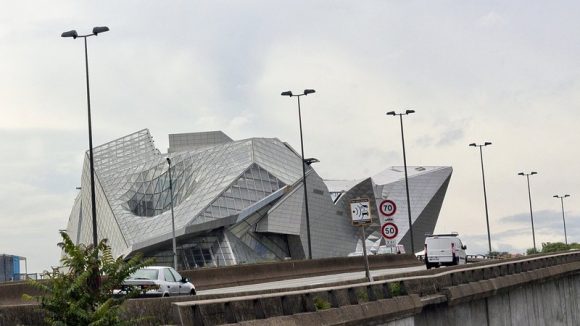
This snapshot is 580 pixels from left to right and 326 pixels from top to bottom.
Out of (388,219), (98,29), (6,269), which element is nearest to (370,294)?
(388,219)

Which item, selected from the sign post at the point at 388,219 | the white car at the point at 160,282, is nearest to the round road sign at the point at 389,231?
the sign post at the point at 388,219

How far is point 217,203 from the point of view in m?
103

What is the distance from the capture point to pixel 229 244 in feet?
340

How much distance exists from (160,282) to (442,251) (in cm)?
2690

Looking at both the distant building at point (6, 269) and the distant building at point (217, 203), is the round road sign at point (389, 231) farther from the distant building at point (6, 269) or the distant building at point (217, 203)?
the distant building at point (217, 203)

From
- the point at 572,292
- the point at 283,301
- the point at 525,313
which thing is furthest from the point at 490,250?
the point at 283,301

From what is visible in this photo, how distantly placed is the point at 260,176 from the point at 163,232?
53.1ft


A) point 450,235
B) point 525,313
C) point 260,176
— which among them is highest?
point 260,176

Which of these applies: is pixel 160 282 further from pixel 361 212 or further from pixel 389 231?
pixel 361 212

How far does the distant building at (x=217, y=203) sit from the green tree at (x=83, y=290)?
83.4 m

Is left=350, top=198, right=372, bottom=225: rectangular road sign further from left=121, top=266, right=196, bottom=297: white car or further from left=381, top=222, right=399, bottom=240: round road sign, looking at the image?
left=121, top=266, right=196, bottom=297: white car

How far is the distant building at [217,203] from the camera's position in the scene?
10181cm

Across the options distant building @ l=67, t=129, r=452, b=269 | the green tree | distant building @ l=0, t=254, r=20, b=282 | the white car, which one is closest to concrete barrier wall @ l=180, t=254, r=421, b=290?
the white car

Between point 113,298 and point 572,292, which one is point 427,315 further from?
point 572,292
